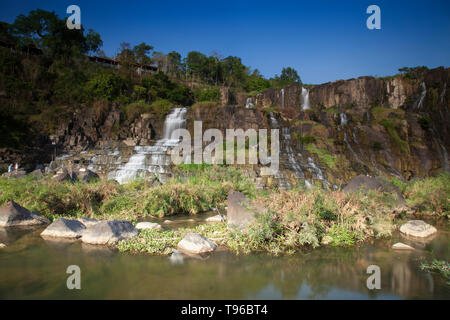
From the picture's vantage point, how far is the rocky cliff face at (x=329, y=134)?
17.8 meters

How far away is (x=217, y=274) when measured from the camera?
14.5 ft

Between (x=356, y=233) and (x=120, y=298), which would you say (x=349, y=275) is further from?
(x=120, y=298)

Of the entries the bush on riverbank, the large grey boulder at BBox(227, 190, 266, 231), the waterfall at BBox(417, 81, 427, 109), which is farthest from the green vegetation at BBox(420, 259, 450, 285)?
the waterfall at BBox(417, 81, 427, 109)

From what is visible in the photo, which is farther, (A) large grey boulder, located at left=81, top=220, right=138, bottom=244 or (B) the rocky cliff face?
(B) the rocky cliff face

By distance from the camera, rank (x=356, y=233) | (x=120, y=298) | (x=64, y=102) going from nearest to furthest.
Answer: (x=120, y=298) → (x=356, y=233) → (x=64, y=102)

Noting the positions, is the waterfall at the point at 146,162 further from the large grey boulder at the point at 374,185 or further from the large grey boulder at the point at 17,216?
the large grey boulder at the point at 374,185

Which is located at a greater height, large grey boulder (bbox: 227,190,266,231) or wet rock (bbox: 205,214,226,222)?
large grey boulder (bbox: 227,190,266,231)

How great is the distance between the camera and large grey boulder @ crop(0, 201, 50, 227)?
693 centimetres

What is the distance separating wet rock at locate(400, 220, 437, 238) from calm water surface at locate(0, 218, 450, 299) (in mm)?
835

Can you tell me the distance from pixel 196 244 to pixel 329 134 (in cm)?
1789

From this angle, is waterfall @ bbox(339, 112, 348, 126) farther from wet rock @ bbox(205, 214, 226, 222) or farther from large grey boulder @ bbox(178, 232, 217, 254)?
large grey boulder @ bbox(178, 232, 217, 254)
